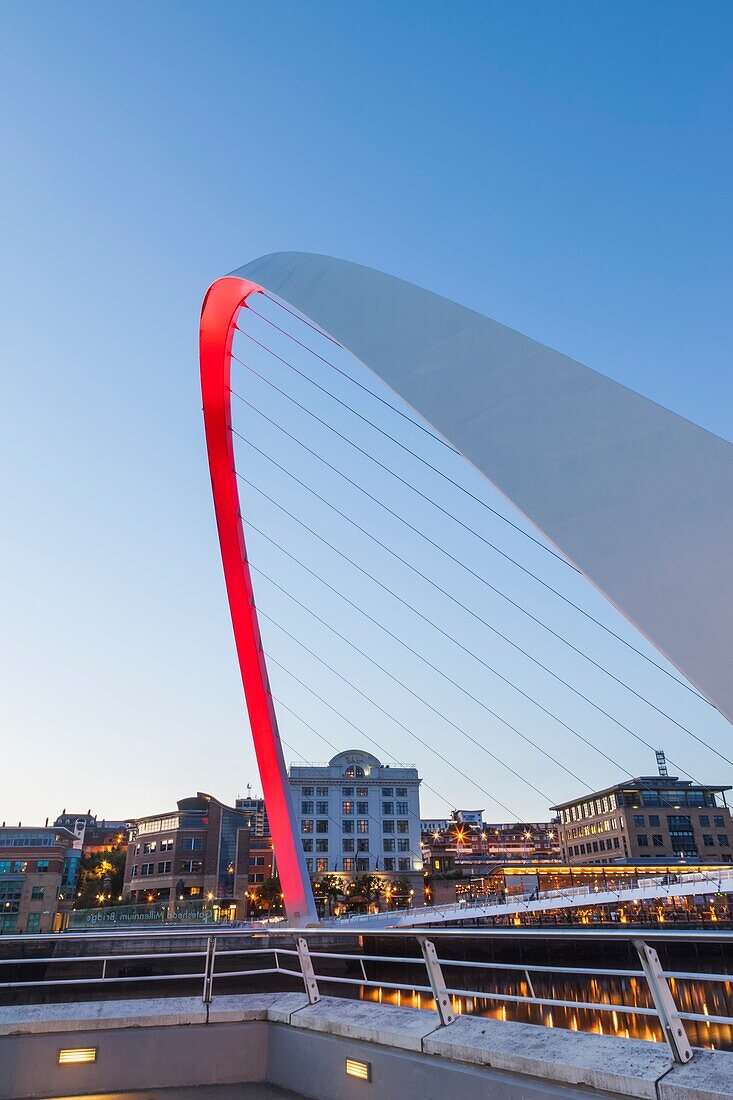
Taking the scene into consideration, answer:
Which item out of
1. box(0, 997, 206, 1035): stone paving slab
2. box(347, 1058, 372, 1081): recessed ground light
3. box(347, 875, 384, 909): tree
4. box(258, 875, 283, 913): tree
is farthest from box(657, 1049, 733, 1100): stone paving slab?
box(258, 875, 283, 913): tree

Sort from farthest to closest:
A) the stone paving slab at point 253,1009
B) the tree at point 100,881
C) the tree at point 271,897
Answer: the tree at point 100,881 → the tree at point 271,897 → the stone paving slab at point 253,1009

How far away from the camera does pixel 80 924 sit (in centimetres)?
3397

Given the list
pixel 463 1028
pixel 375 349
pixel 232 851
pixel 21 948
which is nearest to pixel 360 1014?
pixel 463 1028

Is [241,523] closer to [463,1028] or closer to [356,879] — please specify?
[463,1028]

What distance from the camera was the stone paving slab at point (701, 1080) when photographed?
2.51 metres

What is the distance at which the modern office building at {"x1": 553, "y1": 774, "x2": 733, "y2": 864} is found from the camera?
216ft

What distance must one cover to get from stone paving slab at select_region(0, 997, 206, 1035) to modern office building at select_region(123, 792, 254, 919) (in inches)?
2089

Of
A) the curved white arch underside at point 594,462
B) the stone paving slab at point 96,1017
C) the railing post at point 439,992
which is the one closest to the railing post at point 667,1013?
the railing post at point 439,992

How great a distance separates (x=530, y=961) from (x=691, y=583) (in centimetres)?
2889

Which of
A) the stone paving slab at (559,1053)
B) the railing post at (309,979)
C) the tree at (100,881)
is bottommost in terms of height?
the stone paving slab at (559,1053)

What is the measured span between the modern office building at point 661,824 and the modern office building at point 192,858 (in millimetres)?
32603

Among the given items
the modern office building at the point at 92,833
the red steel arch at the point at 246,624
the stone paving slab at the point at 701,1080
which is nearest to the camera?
the stone paving slab at the point at 701,1080

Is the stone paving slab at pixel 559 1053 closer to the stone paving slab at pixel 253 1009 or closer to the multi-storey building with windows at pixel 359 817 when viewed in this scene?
the stone paving slab at pixel 253 1009

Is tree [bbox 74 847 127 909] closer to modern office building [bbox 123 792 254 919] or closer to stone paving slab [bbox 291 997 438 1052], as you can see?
modern office building [bbox 123 792 254 919]
